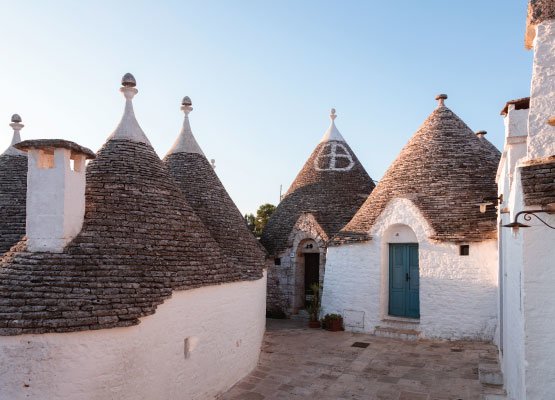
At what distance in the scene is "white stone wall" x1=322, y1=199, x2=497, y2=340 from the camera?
11.2 meters

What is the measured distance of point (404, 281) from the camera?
12.8m

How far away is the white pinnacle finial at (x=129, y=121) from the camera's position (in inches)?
337

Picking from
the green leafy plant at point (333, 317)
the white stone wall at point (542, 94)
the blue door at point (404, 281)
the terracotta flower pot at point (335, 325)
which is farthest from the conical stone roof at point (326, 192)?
the white stone wall at point (542, 94)

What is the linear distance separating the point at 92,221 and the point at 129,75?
3342 millimetres

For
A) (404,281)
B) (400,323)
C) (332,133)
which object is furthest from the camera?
(332,133)

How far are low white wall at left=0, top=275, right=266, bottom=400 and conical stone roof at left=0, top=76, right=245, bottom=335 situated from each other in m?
0.20

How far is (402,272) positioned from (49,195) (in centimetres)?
968

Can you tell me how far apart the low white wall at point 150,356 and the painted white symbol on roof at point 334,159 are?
9.34m

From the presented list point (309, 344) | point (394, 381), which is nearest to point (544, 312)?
point (394, 381)

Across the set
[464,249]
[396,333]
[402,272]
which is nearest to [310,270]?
[402,272]

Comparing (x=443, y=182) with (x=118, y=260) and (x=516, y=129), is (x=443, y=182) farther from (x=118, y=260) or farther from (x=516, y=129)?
(x=118, y=260)

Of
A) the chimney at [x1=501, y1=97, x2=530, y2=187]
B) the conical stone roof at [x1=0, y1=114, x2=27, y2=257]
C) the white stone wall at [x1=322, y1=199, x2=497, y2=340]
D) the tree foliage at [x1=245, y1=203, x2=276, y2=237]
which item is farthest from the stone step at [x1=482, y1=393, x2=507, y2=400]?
the tree foliage at [x1=245, y1=203, x2=276, y2=237]

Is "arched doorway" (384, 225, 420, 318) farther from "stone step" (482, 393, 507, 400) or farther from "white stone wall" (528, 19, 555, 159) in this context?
"white stone wall" (528, 19, 555, 159)

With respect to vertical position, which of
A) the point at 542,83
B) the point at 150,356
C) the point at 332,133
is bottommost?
the point at 150,356
